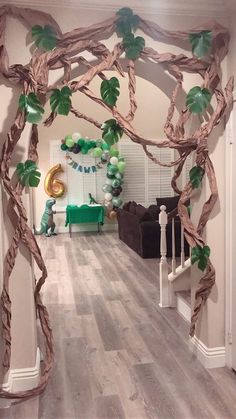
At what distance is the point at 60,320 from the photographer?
4.07 metres

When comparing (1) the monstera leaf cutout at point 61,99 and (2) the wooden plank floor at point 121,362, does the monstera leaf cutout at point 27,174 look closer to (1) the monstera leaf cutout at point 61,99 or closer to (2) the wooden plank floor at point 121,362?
(1) the monstera leaf cutout at point 61,99

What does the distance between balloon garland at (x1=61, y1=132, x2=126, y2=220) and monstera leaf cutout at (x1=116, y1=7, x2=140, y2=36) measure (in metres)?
6.46

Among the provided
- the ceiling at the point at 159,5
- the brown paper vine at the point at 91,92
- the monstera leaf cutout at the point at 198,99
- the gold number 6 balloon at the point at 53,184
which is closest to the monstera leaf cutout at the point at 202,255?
the brown paper vine at the point at 91,92

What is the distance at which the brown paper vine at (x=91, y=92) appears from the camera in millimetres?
→ 2543

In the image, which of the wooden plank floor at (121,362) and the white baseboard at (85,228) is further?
the white baseboard at (85,228)

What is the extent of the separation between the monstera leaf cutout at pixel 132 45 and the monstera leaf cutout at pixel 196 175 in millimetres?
883

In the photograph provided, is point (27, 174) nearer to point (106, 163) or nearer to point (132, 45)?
point (132, 45)

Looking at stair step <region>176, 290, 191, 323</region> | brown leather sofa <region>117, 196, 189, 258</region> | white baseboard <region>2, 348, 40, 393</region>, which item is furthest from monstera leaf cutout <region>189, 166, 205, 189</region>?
brown leather sofa <region>117, 196, 189, 258</region>

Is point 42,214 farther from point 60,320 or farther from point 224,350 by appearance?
point 224,350

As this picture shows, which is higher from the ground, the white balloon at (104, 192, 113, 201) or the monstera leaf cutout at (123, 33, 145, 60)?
the monstera leaf cutout at (123, 33, 145, 60)

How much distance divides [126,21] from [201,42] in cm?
53

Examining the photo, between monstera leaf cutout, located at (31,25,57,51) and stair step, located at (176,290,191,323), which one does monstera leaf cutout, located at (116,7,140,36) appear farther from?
stair step, located at (176,290,191,323)

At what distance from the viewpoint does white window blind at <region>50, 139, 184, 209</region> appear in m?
9.54

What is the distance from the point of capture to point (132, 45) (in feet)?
8.64
